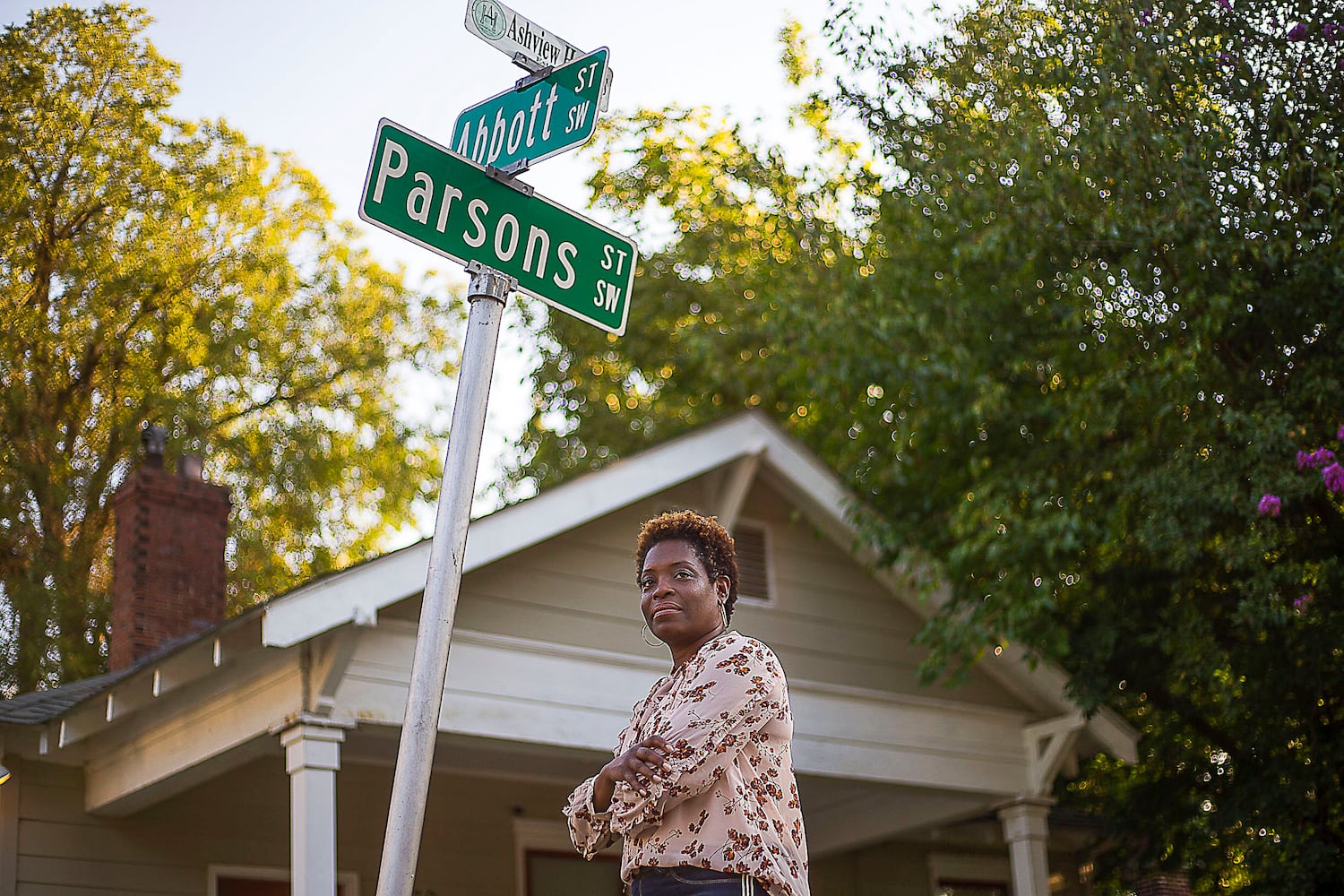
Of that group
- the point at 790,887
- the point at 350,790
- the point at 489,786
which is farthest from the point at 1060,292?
the point at 790,887

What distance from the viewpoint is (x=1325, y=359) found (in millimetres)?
9914

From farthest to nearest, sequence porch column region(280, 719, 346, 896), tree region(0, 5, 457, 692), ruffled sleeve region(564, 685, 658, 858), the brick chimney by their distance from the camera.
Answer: tree region(0, 5, 457, 692)
the brick chimney
porch column region(280, 719, 346, 896)
ruffled sleeve region(564, 685, 658, 858)

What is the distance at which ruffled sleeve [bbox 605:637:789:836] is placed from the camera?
10.3 ft

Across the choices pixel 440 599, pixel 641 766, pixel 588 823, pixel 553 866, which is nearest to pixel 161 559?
pixel 553 866

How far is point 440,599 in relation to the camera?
351cm

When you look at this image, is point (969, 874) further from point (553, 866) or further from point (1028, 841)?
point (553, 866)

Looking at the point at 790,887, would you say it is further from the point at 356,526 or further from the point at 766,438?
the point at 356,526

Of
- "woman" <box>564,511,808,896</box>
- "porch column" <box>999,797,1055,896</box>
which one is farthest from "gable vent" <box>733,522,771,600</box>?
"woman" <box>564,511,808,896</box>

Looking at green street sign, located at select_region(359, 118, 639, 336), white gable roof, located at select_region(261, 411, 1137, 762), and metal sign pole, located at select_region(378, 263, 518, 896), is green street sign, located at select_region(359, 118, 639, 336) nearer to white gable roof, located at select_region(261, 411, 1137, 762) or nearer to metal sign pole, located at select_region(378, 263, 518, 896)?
metal sign pole, located at select_region(378, 263, 518, 896)

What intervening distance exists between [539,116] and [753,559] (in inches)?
295

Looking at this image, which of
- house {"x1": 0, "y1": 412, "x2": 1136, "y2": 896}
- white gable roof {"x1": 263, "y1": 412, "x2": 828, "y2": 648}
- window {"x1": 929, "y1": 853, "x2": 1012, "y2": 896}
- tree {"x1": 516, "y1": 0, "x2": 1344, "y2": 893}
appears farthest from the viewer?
window {"x1": 929, "y1": 853, "x2": 1012, "y2": 896}

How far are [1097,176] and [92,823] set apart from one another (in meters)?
7.95

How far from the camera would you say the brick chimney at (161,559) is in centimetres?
1184

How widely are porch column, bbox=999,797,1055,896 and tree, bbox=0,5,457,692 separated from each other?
13071 mm
